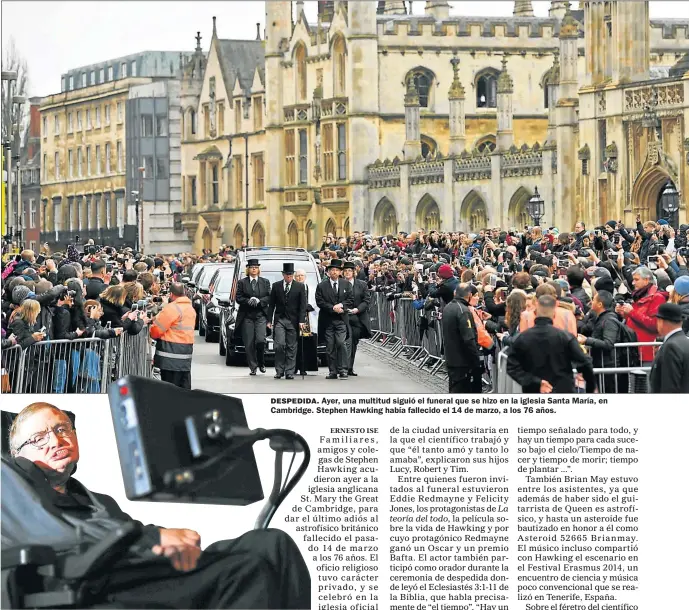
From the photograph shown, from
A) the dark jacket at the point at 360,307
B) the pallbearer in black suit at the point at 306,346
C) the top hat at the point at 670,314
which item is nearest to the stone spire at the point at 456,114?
the pallbearer in black suit at the point at 306,346

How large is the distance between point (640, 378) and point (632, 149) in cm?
3525

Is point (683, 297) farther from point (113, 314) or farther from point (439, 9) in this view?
point (439, 9)

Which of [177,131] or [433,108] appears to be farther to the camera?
[177,131]

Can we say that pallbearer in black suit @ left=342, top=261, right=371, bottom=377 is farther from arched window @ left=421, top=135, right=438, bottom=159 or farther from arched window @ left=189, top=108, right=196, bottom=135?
arched window @ left=189, top=108, right=196, bottom=135

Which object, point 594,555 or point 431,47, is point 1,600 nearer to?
point 594,555

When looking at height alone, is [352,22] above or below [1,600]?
above

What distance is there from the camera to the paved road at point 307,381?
72.8ft

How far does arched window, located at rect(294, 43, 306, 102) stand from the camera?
77.6 m

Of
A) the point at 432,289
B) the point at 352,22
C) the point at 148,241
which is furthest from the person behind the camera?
the point at 148,241

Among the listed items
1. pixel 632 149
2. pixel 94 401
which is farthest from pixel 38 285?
pixel 632 149

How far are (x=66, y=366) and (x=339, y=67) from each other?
5882 centimetres

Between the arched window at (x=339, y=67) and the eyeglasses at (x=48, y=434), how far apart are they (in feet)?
A: 204

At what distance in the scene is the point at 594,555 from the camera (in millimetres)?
13359

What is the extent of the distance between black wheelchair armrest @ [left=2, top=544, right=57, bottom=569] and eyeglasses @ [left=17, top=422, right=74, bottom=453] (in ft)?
3.72
